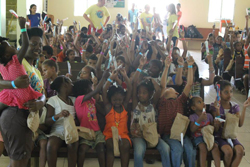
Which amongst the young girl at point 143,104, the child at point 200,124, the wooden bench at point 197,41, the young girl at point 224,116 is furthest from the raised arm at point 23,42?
the wooden bench at point 197,41

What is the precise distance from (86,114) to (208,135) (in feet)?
3.27

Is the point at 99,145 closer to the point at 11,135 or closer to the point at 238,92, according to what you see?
the point at 11,135

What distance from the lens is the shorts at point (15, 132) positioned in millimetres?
1895

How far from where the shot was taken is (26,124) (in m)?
1.96

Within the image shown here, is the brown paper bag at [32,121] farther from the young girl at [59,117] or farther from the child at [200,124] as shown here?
the child at [200,124]

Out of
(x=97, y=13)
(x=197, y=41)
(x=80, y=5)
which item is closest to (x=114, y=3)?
(x=80, y=5)

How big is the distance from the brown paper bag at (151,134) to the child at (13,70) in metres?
0.96

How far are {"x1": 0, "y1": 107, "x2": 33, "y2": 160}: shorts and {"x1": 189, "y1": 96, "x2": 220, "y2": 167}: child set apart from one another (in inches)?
51.2

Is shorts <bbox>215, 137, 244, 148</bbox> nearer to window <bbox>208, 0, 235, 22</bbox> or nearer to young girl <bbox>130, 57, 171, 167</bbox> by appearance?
young girl <bbox>130, 57, 171, 167</bbox>

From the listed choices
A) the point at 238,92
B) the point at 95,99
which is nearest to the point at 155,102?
the point at 95,99

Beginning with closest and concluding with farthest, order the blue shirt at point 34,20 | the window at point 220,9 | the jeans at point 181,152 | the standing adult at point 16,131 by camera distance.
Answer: the standing adult at point 16,131 < the jeans at point 181,152 < the blue shirt at point 34,20 < the window at point 220,9

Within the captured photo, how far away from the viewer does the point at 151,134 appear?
2.42 m

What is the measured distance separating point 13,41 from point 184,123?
7.25 m

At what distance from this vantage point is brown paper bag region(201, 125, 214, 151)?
2.36 m
